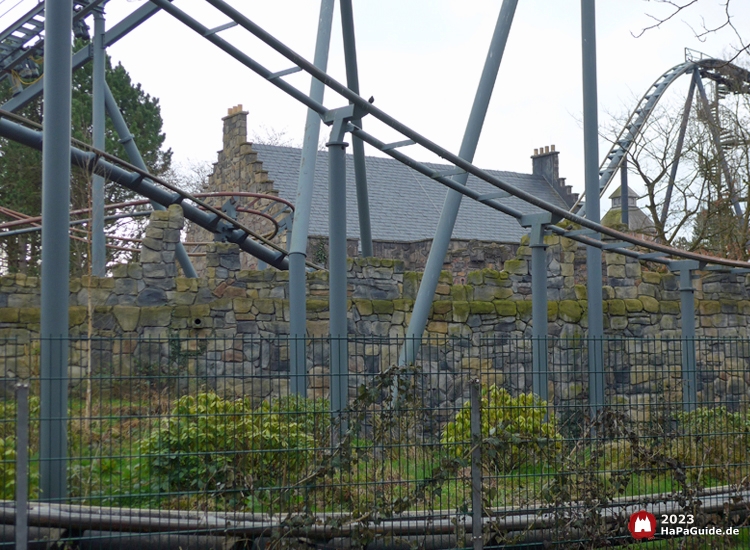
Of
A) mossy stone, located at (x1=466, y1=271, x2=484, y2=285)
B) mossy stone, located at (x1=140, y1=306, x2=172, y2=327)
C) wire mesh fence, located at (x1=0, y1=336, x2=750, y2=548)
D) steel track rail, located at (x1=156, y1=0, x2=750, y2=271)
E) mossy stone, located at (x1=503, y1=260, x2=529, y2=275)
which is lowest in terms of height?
wire mesh fence, located at (x1=0, y1=336, x2=750, y2=548)

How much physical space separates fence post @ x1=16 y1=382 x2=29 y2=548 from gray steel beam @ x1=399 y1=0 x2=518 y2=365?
4.99 meters

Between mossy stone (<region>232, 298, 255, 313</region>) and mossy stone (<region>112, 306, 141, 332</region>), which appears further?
mossy stone (<region>232, 298, 255, 313</region>)

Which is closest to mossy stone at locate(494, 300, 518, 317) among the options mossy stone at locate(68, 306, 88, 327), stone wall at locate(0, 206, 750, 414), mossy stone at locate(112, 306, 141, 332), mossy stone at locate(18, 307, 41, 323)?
A: stone wall at locate(0, 206, 750, 414)

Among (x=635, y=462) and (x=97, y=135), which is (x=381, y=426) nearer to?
(x=635, y=462)

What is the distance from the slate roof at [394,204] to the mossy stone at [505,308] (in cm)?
1211

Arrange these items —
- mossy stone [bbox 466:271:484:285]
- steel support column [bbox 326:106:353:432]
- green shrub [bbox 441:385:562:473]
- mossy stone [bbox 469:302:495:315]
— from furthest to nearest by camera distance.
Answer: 1. mossy stone [bbox 466:271:484:285]
2. mossy stone [bbox 469:302:495:315]
3. steel support column [bbox 326:106:353:432]
4. green shrub [bbox 441:385:562:473]

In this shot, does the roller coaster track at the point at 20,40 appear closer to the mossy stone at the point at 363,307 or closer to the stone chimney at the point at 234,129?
the mossy stone at the point at 363,307

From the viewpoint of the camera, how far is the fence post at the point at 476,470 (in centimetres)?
528

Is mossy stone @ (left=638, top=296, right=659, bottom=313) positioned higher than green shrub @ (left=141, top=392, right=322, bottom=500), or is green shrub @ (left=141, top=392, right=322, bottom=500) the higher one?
mossy stone @ (left=638, top=296, right=659, bottom=313)

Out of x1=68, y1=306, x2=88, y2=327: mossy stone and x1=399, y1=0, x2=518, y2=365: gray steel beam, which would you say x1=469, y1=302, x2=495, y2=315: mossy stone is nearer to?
x1=399, y1=0, x2=518, y2=365: gray steel beam

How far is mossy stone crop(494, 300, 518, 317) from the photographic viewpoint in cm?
1119

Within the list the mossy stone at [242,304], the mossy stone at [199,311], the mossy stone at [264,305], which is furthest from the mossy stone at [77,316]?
the mossy stone at [264,305]

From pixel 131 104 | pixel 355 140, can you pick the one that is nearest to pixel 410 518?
pixel 355 140

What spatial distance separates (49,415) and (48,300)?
33.0 inches
